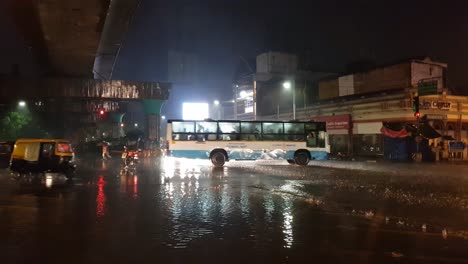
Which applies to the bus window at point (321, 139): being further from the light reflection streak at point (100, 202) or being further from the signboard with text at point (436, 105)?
the light reflection streak at point (100, 202)

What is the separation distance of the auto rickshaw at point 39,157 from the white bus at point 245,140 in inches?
360

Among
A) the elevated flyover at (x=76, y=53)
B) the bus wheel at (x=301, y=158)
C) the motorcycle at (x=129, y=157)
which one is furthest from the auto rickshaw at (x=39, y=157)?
the bus wheel at (x=301, y=158)

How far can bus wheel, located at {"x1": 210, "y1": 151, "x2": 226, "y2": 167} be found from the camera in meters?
27.4

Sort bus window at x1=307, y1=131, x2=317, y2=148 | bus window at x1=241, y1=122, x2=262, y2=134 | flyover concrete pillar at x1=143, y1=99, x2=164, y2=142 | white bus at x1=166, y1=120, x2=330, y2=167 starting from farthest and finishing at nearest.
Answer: flyover concrete pillar at x1=143, y1=99, x2=164, y2=142 → bus window at x1=307, y1=131, x2=317, y2=148 → bus window at x1=241, y1=122, x2=262, y2=134 → white bus at x1=166, y1=120, x2=330, y2=167

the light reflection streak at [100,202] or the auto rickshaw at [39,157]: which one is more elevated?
the auto rickshaw at [39,157]

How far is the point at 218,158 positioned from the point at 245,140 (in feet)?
6.91

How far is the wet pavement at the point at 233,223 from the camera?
271 inches

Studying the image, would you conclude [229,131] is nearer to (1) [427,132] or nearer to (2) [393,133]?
(2) [393,133]

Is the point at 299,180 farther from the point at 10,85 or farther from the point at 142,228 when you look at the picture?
the point at 10,85

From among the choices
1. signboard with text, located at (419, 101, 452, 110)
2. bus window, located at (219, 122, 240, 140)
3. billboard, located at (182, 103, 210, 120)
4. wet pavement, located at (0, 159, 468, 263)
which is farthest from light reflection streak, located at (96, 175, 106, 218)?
billboard, located at (182, 103, 210, 120)

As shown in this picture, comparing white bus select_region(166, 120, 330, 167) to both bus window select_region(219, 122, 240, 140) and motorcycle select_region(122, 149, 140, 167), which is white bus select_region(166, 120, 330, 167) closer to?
bus window select_region(219, 122, 240, 140)

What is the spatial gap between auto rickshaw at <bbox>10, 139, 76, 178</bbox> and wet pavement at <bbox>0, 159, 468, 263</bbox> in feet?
6.30

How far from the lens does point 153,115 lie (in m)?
46.9

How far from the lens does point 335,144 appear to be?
140 feet
